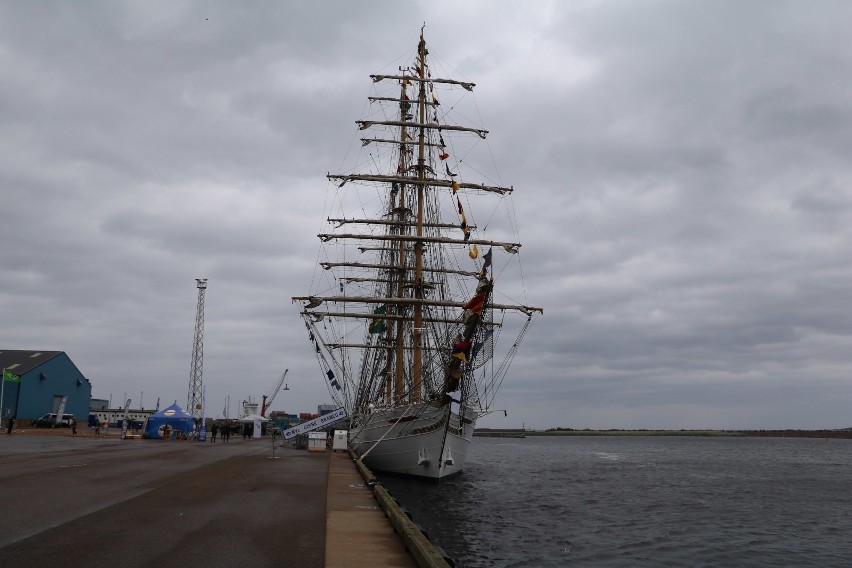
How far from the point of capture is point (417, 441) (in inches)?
1378

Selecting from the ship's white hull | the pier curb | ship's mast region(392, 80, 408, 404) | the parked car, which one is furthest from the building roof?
the pier curb

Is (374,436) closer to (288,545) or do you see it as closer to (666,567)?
(666,567)

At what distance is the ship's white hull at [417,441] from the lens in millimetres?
34250

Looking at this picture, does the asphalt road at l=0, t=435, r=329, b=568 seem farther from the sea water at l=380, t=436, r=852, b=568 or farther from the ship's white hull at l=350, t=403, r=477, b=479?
the ship's white hull at l=350, t=403, r=477, b=479

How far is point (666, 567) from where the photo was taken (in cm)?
1888

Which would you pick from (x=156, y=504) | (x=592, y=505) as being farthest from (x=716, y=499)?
(x=156, y=504)

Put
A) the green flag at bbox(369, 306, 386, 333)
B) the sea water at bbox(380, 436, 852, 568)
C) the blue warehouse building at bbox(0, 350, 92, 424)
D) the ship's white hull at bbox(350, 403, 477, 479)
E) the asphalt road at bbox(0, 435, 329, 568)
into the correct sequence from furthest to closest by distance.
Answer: the blue warehouse building at bbox(0, 350, 92, 424)
the green flag at bbox(369, 306, 386, 333)
the ship's white hull at bbox(350, 403, 477, 479)
the sea water at bbox(380, 436, 852, 568)
the asphalt road at bbox(0, 435, 329, 568)

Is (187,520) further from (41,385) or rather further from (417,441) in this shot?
(41,385)

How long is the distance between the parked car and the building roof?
212 inches

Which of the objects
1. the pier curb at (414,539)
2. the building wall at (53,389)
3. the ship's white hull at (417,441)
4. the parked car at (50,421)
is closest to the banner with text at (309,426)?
the ship's white hull at (417,441)

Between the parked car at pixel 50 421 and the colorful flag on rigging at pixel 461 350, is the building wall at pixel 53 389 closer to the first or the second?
the parked car at pixel 50 421

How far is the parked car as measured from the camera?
231 ft

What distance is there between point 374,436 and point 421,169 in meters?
17.8

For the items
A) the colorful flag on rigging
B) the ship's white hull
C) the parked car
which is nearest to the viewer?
the colorful flag on rigging
